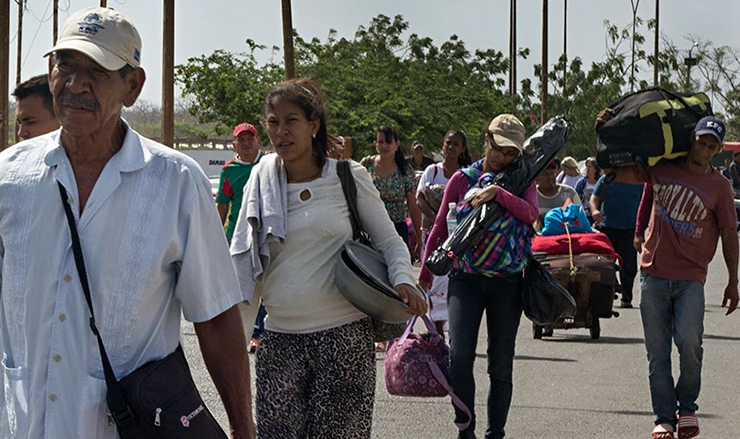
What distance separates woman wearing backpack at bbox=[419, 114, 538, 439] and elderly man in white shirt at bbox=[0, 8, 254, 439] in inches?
133

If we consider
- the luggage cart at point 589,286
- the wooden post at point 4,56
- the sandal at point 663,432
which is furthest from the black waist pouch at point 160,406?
the wooden post at point 4,56

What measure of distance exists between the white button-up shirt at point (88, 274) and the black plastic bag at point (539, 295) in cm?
367

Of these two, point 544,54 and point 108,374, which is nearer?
point 108,374

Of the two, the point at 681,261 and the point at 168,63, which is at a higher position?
the point at 168,63

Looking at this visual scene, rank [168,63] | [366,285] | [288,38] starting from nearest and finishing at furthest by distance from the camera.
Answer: [366,285]
[168,63]
[288,38]

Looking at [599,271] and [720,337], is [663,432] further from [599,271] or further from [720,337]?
[720,337]

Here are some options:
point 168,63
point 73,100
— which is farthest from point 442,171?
point 168,63

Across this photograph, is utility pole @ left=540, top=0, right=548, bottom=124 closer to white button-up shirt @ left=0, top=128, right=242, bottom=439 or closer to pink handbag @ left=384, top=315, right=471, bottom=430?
pink handbag @ left=384, top=315, right=471, bottom=430

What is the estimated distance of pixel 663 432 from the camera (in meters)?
7.01

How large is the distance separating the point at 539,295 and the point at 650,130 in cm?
119

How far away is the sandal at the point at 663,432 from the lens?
6.99m

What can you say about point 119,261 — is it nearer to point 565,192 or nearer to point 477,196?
point 477,196

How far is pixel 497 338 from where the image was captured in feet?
21.3

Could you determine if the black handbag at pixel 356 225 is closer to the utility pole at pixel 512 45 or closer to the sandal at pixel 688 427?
the sandal at pixel 688 427
